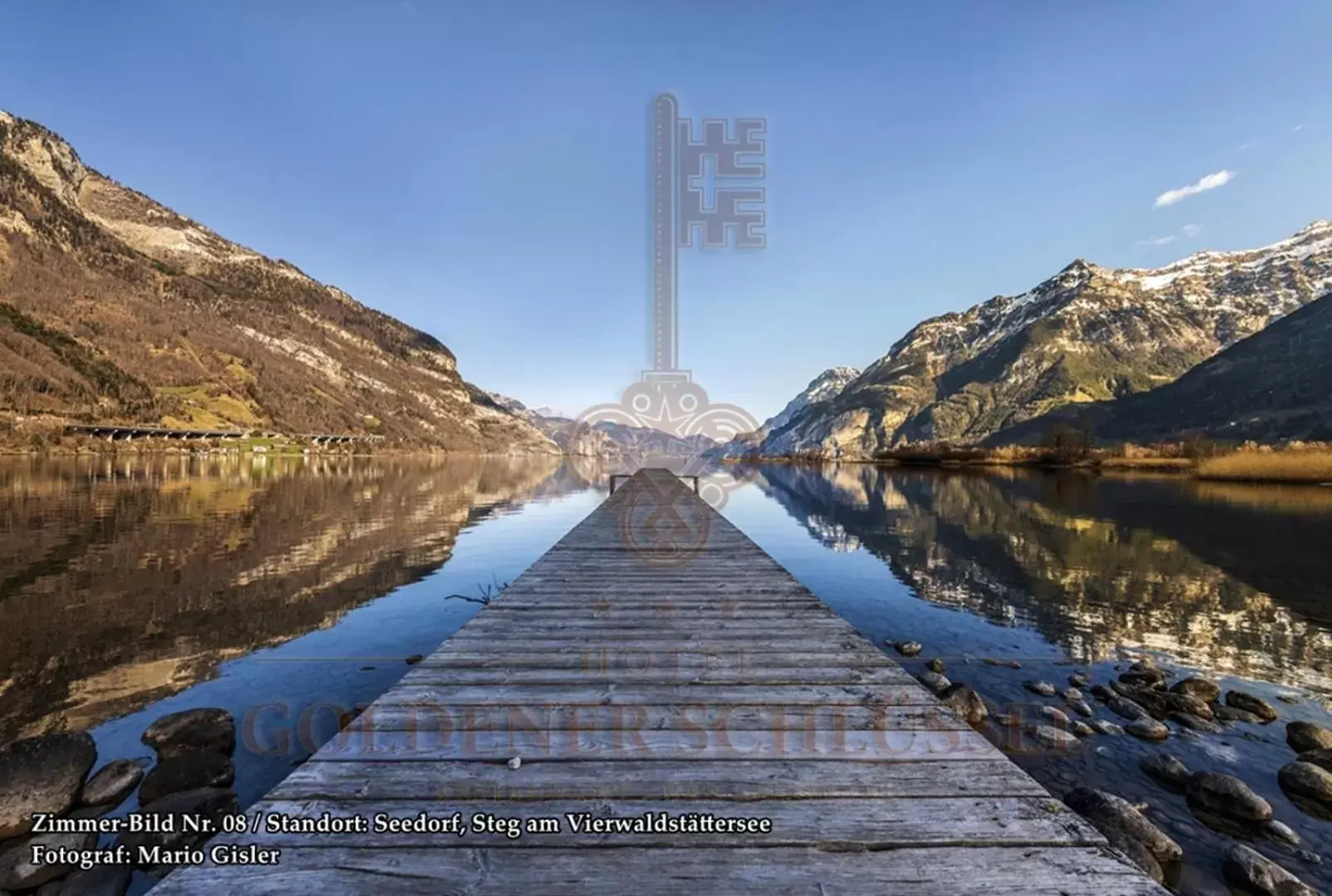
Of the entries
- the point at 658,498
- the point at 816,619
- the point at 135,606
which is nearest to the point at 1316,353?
the point at 658,498

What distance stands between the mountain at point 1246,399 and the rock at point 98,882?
135 meters

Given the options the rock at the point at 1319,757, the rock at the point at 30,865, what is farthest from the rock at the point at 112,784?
the rock at the point at 1319,757

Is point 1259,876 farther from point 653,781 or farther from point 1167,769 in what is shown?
point 653,781

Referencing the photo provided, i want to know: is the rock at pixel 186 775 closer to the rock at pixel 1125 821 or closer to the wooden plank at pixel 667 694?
the wooden plank at pixel 667 694

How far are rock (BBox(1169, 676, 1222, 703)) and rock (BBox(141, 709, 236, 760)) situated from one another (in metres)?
15.4

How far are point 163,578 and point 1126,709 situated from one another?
77.7 ft

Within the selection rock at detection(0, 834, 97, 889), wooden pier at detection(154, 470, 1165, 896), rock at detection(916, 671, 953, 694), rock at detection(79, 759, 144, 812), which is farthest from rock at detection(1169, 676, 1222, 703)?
rock at detection(79, 759, 144, 812)

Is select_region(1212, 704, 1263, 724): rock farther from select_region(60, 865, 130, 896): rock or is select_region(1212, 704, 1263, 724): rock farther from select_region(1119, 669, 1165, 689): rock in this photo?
select_region(60, 865, 130, 896): rock

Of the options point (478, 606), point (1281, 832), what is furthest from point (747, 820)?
point (478, 606)

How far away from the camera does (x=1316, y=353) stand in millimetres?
147000

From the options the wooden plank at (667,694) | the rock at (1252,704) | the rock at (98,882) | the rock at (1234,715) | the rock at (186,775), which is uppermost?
the wooden plank at (667,694)

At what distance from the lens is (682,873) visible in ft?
9.53

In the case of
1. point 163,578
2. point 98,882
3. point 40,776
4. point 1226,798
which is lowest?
point 1226,798

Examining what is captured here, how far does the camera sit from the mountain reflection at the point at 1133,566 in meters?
12.6
